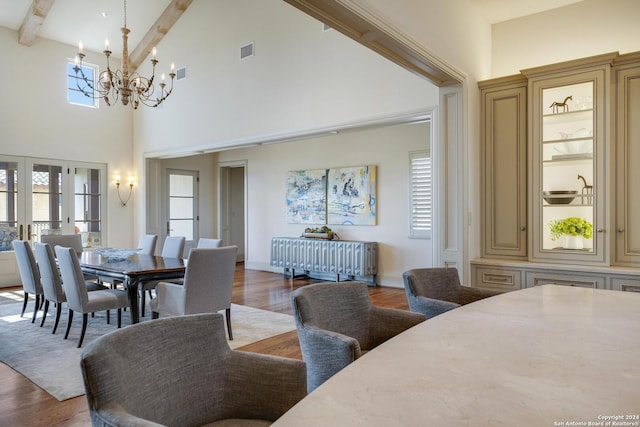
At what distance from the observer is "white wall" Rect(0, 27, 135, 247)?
24.2 feet

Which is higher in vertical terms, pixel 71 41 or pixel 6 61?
pixel 71 41

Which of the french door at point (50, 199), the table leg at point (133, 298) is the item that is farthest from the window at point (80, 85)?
the table leg at point (133, 298)

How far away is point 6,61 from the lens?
24.0 ft

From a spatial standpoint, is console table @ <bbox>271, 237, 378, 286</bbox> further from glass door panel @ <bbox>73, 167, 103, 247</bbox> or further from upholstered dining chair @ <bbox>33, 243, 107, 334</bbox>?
upholstered dining chair @ <bbox>33, 243, 107, 334</bbox>

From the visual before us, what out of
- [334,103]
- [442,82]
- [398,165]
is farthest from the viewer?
[398,165]

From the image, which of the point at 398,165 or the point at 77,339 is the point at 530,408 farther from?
the point at 398,165

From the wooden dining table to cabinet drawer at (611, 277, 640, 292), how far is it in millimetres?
3746

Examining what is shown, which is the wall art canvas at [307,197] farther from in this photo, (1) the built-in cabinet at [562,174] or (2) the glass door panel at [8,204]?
(2) the glass door panel at [8,204]

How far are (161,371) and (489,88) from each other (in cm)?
386

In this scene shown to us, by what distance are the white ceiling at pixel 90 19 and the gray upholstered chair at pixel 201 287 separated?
5.97m

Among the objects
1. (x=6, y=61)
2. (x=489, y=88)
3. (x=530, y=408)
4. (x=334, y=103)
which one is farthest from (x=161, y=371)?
(x=6, y=61)

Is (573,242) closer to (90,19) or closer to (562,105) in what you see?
(562,105)

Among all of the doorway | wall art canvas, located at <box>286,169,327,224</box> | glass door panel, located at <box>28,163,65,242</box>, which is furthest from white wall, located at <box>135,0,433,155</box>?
the doorway

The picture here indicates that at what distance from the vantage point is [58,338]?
165 inches
